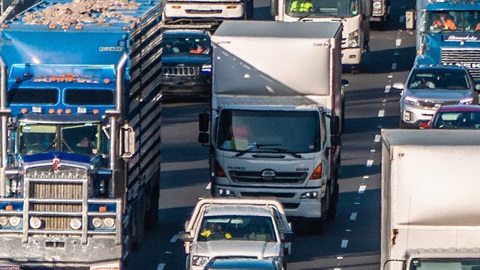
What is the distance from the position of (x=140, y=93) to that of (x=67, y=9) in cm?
195

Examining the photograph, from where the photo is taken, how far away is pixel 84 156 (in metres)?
25.0

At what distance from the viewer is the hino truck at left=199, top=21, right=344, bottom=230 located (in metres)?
29.4

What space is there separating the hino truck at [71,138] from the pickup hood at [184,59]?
16.2m

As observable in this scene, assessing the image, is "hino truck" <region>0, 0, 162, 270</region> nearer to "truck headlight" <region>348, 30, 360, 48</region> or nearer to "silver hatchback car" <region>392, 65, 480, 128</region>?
"silver hatchback car" <region>392, 65, 480, 128</region>

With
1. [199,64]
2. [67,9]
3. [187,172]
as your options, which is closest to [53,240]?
[67,9]

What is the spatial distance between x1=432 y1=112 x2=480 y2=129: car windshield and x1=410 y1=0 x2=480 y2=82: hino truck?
10825 mm

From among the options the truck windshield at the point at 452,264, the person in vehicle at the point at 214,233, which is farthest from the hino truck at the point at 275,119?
the truck windshield at the point at 452,264

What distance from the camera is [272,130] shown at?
29438 mm

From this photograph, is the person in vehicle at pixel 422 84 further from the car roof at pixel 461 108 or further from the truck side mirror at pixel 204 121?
the truck side mirror at pixel 204 121

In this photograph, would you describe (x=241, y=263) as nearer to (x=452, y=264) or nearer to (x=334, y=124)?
(x=452, y=264)

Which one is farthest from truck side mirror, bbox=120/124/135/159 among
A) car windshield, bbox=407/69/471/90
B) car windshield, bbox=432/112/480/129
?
car windshield, bbox=407/69/471/90

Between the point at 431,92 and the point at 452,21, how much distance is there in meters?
6.27

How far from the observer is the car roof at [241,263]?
22438 millimetres

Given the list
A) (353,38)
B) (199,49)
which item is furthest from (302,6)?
(199,49)
